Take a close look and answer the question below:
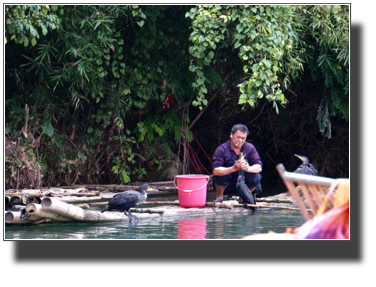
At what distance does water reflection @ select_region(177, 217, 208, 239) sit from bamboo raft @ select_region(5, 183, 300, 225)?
329mm

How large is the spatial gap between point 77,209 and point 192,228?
57.0 inches

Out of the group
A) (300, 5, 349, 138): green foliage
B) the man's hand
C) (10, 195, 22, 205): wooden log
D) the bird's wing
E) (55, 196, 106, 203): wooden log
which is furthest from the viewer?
(300, 5, 349, 138): green foliage

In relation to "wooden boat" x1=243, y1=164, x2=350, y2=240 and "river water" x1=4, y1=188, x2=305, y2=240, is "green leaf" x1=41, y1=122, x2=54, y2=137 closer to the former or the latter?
"river water" x1=4, y1=188, x2=305, y2=240

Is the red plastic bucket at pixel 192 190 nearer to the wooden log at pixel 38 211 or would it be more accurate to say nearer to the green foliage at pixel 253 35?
the green foliage at pixel 253 35

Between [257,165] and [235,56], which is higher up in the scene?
[235,56]

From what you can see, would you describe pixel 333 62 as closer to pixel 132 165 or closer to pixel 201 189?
pixel 201 189

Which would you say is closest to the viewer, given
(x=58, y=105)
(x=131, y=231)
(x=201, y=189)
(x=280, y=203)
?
(x=131, y=231)

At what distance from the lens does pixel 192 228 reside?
17.7 ft

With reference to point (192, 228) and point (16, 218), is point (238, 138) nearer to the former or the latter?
point (192, 228)

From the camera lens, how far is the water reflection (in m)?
5.00

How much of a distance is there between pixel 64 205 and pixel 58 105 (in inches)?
137

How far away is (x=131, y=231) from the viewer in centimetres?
522

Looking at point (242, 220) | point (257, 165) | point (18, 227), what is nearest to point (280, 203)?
point (257, 165)

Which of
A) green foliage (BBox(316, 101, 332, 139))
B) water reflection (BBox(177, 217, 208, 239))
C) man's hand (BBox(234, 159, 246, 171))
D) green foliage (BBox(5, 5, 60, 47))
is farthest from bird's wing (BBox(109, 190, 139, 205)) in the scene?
green foliage (BBox(316, 101, 332, 139))
